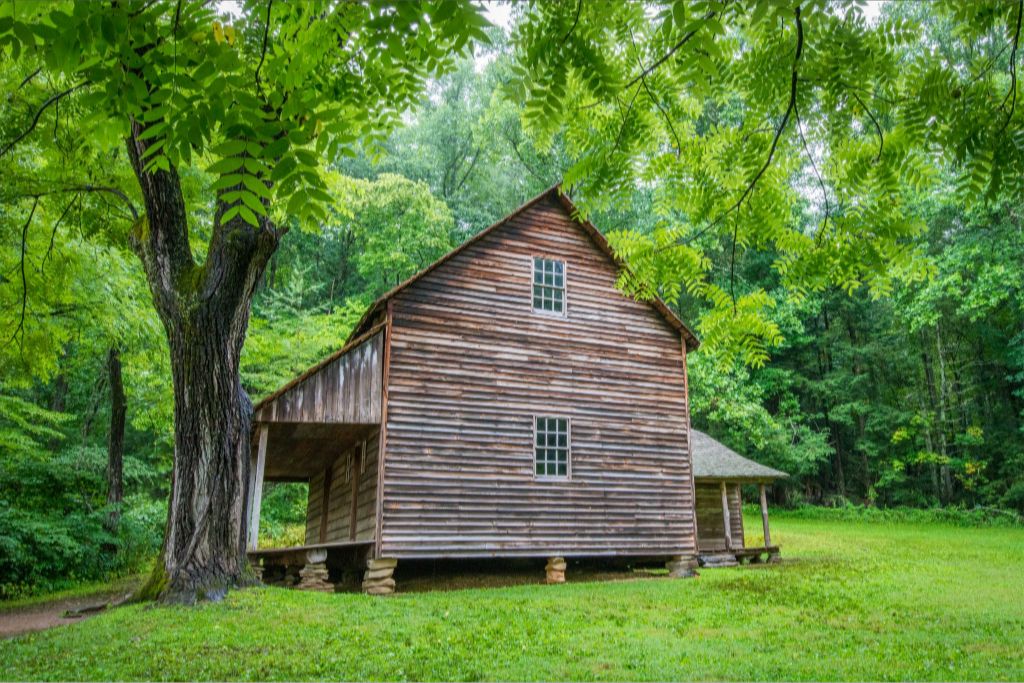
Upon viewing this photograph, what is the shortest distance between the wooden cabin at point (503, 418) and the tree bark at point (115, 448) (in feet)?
14.5

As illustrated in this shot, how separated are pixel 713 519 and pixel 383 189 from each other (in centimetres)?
1913

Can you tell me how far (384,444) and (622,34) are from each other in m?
10.8

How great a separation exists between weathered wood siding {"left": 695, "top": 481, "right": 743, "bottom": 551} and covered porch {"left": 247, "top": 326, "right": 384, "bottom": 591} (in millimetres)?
9589

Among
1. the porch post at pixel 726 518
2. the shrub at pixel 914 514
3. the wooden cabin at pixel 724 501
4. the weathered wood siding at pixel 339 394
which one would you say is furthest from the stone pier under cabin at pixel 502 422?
the shrub at pixel 914 514

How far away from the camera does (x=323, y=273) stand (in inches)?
1515

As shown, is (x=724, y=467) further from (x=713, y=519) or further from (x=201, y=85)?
(x=201, y=85)

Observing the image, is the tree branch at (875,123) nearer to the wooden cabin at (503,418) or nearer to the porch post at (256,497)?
the wooden cabin at (503,418)

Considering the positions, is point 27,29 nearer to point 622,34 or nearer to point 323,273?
point 622,34

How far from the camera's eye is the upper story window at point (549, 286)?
1559 centimetres

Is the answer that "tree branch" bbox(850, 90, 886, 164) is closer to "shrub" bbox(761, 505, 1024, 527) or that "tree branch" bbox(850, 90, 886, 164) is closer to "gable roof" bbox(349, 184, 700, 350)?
"gable roof" bbox(349, 184, 700, 350)

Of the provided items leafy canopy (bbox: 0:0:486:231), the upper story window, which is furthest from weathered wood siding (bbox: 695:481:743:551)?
leafy canopy (bbox: 0:0:486:231)

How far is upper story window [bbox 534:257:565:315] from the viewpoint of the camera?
51.1ft

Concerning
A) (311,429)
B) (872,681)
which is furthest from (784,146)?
(311,429)

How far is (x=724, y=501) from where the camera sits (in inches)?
754
